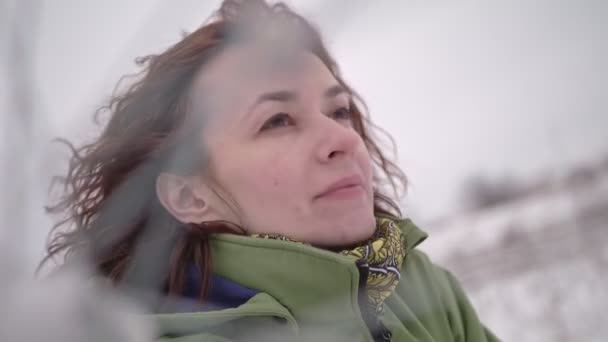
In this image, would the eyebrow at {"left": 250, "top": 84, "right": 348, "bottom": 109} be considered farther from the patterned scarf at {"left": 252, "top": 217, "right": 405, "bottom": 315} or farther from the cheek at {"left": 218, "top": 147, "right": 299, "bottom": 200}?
the patterned scarf at {"left": 252, "top": 217, "right": 405, "bottom": 315}

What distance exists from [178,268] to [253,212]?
13 cm

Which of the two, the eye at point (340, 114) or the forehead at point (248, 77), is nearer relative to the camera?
the forehead at point (248, 77)

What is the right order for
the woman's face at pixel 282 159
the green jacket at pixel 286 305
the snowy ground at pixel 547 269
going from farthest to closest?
the snowy ground at pixel 547 269 → the woman's face at pixel 282 159 → the green jacket at pixel 286 305

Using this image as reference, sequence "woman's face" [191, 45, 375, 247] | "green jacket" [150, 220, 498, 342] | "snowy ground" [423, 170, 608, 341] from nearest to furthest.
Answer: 1. "green jacket" [150, 220, 498, 342]
2. "woman's face" [191, 45, 375, 247]
3. "snowy ground" [423, 170, 608, 341]

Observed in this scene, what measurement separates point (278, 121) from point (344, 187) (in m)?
0.13

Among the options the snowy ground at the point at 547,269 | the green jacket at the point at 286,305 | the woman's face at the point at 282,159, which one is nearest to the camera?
the green jacket at the point at 286,305

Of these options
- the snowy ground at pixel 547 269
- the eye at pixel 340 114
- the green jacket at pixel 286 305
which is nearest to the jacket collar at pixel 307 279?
the green jacket at pixel 286 305

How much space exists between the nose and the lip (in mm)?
35

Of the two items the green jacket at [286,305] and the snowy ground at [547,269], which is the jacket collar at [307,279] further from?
the snowy ground at [547,269]

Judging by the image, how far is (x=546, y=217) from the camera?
1.78 m

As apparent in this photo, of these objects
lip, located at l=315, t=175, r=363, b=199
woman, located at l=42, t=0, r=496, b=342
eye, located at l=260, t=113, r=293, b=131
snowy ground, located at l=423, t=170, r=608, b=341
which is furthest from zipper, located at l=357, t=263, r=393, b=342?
snowy ground, located at l=423, t=170, r=608, b=341

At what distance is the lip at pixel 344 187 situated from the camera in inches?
26.6

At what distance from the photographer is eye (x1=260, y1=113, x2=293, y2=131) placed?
27.1 inches

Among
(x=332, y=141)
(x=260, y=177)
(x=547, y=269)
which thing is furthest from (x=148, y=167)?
(x=547, y=269)
